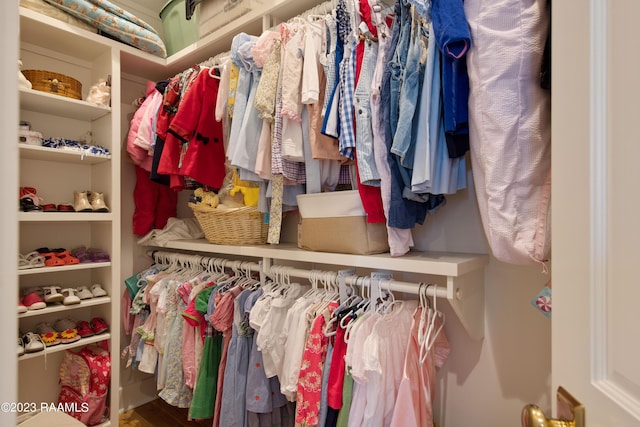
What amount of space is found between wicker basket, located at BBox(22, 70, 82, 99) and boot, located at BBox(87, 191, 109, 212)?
0.52 meters

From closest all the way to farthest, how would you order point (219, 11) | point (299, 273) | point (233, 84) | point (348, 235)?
point (348, 235) → point (299, 273) → point (233, 84) → point (219, 11)

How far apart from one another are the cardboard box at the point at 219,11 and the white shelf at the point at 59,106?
2.27 feet

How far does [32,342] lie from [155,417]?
892mm

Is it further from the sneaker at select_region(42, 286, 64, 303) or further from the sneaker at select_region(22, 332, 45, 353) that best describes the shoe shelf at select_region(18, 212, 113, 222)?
the sneaker at select_region(22, 332, 45, 353)

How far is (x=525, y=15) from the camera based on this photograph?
2.60ft

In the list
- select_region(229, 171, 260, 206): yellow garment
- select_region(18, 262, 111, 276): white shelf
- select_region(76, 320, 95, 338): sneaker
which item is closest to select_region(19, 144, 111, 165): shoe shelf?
select_region(18, 262, 111, 276): white shelf

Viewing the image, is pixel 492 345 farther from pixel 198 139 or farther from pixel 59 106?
pixel 59 106

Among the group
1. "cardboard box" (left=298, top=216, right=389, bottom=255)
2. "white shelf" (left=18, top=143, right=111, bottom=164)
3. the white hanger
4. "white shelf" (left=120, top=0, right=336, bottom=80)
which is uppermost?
"white shelf" (left=120, top=0, right=336, bottom=80)

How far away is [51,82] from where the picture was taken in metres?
1.71

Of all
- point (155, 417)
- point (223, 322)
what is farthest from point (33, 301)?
point (155, 417)

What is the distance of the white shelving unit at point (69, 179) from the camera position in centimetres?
177

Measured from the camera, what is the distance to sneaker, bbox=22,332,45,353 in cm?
158
